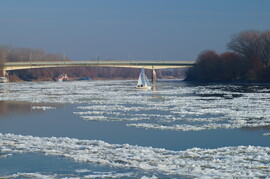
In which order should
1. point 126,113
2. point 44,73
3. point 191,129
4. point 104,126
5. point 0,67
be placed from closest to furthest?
point 191,129, point 104,126, point 126,113, point 0,67, point 44,73

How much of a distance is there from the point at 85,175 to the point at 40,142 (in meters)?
4.91

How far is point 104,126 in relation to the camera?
19922 millimetres

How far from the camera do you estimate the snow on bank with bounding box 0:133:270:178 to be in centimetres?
1145

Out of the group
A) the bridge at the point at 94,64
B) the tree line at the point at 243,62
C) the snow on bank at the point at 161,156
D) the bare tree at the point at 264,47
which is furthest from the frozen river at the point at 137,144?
the bridge at the point at 94,64

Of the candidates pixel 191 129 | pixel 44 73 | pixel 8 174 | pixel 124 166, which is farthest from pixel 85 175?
pixel 44 73

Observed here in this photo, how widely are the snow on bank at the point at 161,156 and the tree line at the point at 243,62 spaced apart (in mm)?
68023

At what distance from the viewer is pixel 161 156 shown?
515 inches

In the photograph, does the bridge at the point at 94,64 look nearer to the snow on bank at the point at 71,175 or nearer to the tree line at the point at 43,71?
the tree line at the point at 43,71

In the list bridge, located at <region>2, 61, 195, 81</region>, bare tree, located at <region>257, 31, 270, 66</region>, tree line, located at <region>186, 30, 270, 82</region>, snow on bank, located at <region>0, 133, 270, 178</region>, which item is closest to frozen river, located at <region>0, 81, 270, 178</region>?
snow on bank, located at <region>0, 133, 270, 178</region>

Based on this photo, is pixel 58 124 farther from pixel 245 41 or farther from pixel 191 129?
pixel 245 41

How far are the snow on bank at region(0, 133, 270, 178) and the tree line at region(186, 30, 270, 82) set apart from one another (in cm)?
6802

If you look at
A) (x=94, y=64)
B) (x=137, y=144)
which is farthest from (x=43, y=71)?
(x=137, y=144)

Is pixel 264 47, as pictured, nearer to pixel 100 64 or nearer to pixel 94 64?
pixel 100 64

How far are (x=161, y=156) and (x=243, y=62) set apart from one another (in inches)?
3095
